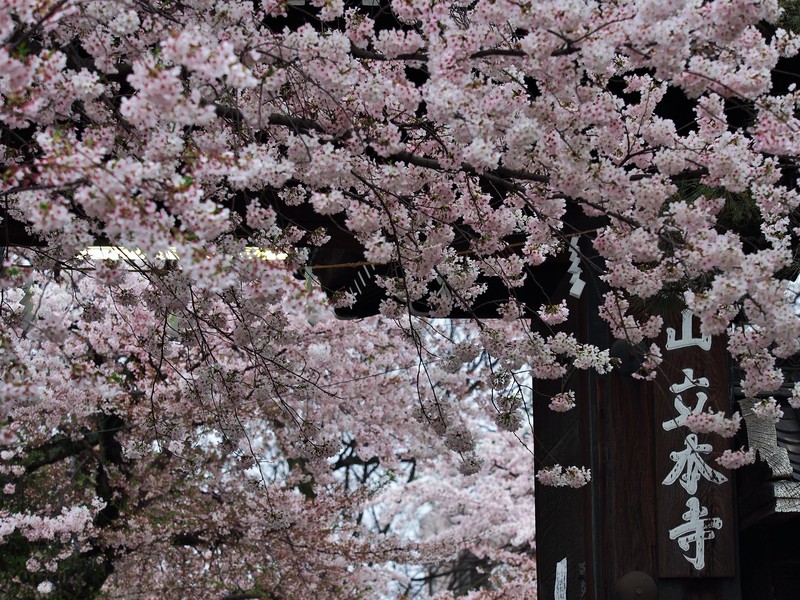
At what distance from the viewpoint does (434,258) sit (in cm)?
387

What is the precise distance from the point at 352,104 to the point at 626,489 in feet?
6.87

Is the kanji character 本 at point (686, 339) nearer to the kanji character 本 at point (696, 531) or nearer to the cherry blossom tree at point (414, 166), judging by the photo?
the cherry blossom tree at point (414, 166)

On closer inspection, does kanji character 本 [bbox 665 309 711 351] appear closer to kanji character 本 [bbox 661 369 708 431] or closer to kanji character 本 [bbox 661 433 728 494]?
kanji character 本 [bbox 661 369 708 431]

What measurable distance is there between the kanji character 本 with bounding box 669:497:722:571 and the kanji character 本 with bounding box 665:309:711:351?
0.69 meters

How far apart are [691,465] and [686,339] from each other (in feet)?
1.84

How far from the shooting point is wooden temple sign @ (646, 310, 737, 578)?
4227 millimetres

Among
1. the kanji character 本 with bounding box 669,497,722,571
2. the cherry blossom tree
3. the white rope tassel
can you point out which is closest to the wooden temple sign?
the kanji character 本 with bounding box 669,497,722,571

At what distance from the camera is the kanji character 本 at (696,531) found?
4.22 m

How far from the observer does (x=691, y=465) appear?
14.2 feet

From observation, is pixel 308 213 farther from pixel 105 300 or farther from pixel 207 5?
pixel 105 300

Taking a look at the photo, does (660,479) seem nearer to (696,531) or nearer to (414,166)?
(696,531)

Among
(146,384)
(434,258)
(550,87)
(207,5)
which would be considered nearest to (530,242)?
(434,258)

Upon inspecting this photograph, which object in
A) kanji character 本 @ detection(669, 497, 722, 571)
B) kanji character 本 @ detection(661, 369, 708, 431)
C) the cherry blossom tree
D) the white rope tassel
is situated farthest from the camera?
the white rope tassel

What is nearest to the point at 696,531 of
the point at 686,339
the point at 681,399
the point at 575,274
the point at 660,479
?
the point at 660,479
